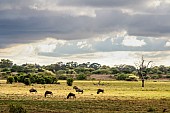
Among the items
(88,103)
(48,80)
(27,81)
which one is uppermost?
(48,80)

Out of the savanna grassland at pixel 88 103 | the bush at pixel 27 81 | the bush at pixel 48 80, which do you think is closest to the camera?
the savanna grassland at pixel 88 103

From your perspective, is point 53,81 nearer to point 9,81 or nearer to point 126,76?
point 9,81

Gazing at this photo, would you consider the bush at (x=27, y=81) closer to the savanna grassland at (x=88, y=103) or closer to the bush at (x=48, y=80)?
the bush at (x=48, y=80)

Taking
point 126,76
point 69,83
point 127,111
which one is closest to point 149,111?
point 127,111

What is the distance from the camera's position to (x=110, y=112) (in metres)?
35.6

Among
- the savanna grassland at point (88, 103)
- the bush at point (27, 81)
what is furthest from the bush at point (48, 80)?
the savanna grassland at point (88, 103)

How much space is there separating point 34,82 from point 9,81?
631 centimetres

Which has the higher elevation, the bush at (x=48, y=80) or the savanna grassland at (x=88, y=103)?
the bush at (x=48, y=80)

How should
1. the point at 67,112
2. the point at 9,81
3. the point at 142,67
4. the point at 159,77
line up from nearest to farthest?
1. the point at 67,112
2. the point at 9,81
3. the point at 142,67
4. the point at 159,77

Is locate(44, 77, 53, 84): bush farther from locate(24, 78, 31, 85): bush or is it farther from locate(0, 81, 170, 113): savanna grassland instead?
locate(0, 81, 170, 113): savanna grassland

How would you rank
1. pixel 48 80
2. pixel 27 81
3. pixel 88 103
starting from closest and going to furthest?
1. pixel 88 103
2. pixel 27 81
3. pixel 48 80

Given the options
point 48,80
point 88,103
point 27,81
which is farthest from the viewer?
point 48,80

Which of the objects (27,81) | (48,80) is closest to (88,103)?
(27,81)

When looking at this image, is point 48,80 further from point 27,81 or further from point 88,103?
point 88,103
